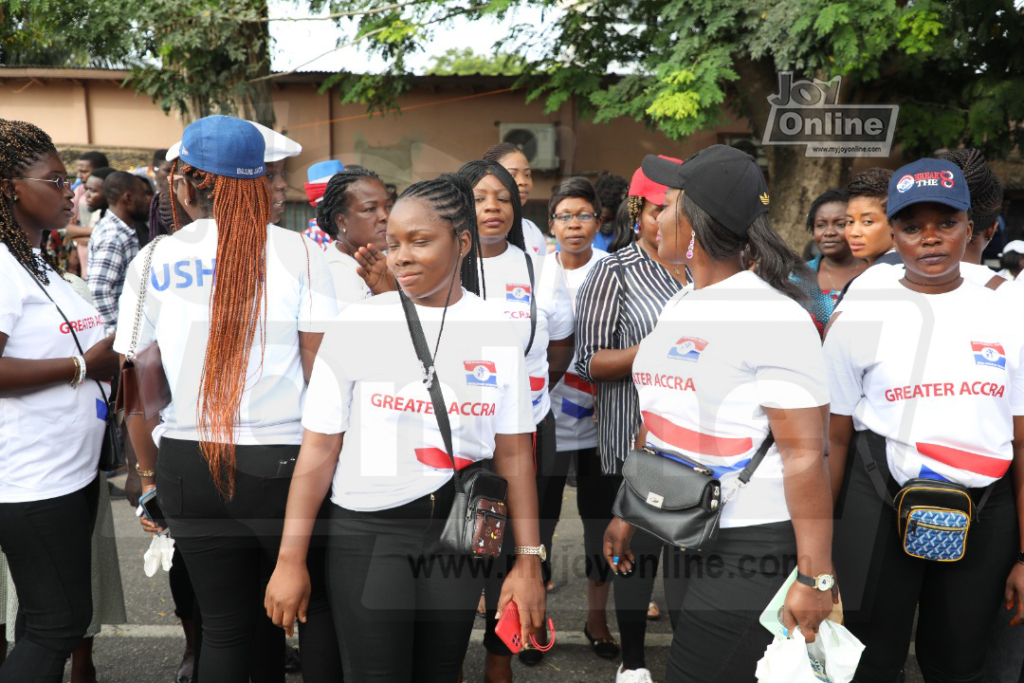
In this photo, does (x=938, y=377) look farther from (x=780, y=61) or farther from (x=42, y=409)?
(x=780, y=61)

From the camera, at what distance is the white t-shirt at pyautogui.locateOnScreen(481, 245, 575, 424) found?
3322mm

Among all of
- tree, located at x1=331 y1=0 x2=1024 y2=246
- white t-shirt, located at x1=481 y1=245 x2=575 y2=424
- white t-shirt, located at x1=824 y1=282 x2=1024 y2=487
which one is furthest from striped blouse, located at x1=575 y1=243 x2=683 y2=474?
tree, located at x1=331 y1=0 x2=1024 y2=246

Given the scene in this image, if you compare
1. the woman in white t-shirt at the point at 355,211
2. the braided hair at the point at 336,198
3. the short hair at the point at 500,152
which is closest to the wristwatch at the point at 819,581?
the woman in white t-shirt at the point at 355,211

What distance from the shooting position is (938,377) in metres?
2.37

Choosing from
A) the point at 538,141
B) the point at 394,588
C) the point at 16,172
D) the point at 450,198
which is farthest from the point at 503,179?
the point at 538,141

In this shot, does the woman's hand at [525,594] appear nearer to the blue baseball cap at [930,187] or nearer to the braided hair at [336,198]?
the blue baseball cap at [930,187]

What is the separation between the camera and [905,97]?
31.0ft

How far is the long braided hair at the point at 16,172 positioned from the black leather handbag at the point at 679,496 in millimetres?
2016

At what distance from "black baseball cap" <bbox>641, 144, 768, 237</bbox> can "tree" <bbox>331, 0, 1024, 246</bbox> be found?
5.74m

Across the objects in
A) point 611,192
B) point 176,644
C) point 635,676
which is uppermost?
point 611,192

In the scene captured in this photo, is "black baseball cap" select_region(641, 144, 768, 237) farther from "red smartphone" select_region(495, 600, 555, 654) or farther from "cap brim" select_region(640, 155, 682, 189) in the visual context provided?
"red smartphone" select_region(495, 600, 555, 654)

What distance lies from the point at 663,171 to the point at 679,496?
0.97 metres

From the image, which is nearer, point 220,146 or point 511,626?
point 511,626

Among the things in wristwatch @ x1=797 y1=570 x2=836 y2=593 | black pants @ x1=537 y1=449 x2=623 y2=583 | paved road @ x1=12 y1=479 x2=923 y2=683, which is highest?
wristwatch @ x1=797 y1=570 x2=836 y2=593
